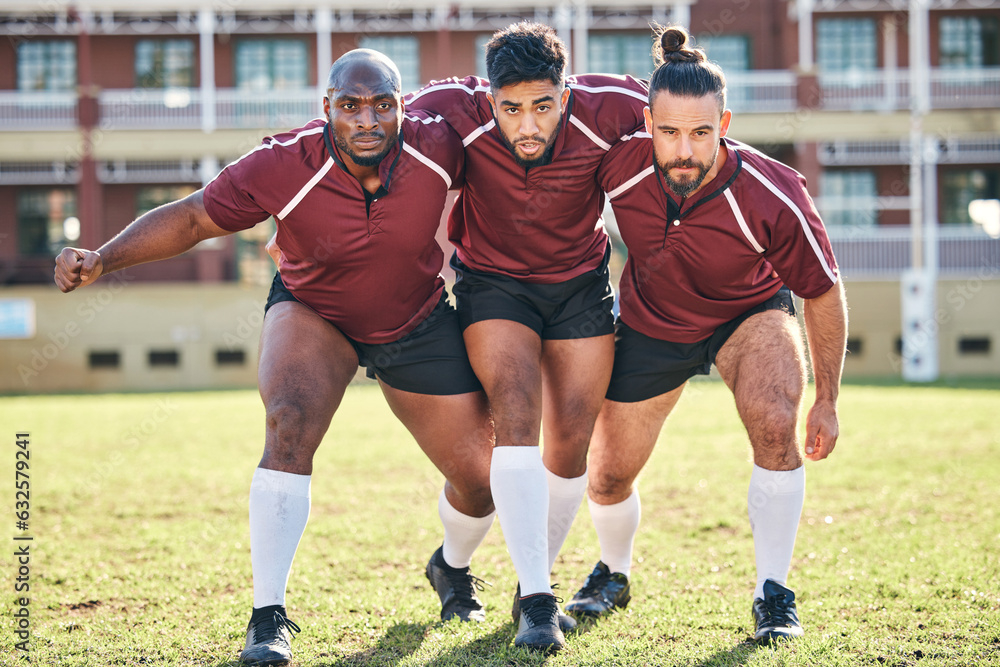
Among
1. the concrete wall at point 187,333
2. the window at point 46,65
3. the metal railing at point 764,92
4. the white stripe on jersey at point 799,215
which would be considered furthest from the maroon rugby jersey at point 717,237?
the window at point 46,65

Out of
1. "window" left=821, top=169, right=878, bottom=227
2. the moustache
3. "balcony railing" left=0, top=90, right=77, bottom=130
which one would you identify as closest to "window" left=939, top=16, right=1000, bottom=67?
"window" left=821, top=169, right=878, bottom=227

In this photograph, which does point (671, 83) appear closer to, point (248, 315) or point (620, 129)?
point (620, 129)

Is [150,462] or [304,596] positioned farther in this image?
[150,462]

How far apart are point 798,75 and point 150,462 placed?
19396 mm

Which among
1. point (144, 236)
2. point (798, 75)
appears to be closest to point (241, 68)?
point (798, 75)

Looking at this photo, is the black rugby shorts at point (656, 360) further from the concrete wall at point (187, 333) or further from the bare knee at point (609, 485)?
the concrete wall at point (187, 333)

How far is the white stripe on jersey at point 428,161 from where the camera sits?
12.5ft

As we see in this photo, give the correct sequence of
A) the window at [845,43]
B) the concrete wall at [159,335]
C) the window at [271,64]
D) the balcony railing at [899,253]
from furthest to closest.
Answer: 1. the window at [271,64]
2. the window at [845,43]
3. the balcony railing at [899,253]
4. the concrete wall at [159,335]

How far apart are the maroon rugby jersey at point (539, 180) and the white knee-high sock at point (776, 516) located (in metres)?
1.26

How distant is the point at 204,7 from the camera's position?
78.2 ft

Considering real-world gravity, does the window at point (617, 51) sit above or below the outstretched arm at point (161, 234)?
above

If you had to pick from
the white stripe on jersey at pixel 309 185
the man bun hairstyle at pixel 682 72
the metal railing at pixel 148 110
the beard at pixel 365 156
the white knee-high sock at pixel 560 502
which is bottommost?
the white knee-high sock at pixel 560 502

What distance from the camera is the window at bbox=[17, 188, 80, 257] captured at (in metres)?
25.5

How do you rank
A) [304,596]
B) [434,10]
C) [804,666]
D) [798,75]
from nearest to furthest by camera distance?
1. [804,666]
2. [304,596]
3. [798,75]
4. [434,10]
